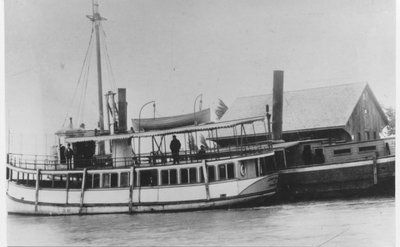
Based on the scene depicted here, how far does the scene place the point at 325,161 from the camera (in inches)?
696

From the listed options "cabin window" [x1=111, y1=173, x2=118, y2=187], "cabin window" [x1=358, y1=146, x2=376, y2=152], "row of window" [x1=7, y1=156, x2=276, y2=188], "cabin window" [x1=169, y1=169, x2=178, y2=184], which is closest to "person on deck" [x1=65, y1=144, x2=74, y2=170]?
"row of window" [x1=7, y1=156, x2=276, y2=188]

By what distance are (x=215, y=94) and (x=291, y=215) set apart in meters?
4.61

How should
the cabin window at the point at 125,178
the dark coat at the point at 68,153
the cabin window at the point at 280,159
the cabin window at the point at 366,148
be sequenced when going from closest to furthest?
the cabin window at the point at 366,148 < the cabin window at the point at 125,178 < the dark coat at the point at 68,153 < the cabin window at the point at 280,159

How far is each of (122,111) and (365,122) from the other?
955 centimetres

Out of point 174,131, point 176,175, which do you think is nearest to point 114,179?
point 176,175

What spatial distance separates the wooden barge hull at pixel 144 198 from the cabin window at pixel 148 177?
536 millimetres

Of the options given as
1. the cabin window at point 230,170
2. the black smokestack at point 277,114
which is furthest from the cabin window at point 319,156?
the cabin window at point 230,170

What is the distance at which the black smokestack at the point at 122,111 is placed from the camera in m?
16.4

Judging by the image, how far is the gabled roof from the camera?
1883 cm

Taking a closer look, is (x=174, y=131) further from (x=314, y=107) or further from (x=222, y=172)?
(x=314, y=107)

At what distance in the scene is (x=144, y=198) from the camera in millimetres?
16359

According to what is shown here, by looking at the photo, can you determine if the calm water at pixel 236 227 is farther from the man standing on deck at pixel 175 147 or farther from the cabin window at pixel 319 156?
the cabin window at pixel 319 156

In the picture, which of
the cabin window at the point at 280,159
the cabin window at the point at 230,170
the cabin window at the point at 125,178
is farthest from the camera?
the cabin window at the point at 280,159

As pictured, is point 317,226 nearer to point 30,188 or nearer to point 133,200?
point 133,200
